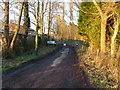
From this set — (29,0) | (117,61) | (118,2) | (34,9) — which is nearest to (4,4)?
(29,0)

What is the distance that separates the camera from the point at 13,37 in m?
11.1

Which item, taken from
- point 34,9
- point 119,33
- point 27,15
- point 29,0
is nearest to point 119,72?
point 119,33

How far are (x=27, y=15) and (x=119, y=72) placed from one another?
15.3 metres

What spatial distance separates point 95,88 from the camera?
14.8ft

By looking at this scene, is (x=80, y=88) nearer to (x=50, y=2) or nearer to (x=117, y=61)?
(x=117, y=61)

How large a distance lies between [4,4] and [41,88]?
8779mm

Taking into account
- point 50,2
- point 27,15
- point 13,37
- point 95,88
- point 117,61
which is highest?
point 50,2

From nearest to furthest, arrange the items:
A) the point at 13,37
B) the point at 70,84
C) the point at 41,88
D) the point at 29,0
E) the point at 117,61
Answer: the point at 41,88, the point at 70,84, the point at 117,61, the point at 13,37, the point at 29,0

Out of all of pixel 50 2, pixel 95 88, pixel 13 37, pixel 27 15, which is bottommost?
pixel 95 88

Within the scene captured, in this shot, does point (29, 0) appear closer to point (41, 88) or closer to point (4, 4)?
point (4, 4)

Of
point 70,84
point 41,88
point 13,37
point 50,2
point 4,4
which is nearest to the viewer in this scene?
point 41,88

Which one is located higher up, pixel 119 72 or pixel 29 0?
pixel 29 0

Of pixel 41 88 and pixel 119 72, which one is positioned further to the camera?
pixel 119 72

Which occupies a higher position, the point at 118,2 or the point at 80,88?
the point at 118,2
